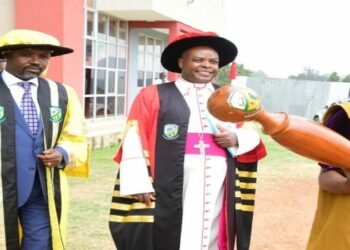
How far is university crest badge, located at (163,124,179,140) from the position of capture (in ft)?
8.47

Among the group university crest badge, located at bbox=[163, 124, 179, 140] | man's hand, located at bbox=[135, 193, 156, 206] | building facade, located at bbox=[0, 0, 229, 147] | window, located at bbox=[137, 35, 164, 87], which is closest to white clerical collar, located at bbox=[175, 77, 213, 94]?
university crest badge, located at bbox=[163, 124, 179, 140]

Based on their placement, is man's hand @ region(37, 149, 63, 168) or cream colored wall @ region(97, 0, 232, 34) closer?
man's hand @ region(37, 149, 63, 168)

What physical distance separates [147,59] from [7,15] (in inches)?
248

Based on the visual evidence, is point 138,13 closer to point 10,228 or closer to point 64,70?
point 64,70

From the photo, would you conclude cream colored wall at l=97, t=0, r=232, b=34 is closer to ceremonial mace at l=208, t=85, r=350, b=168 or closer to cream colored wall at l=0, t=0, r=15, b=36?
cream colored wall at l=0, t=0, r=15, b=36

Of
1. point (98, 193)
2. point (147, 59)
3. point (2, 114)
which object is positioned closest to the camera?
point (2, 114)

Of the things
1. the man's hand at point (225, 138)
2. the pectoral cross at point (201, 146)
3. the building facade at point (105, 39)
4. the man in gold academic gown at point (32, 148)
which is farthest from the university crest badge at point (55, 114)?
the building facade at point (105, 39)

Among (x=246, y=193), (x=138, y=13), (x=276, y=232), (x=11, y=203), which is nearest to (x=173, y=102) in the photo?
(x=246, y=193)

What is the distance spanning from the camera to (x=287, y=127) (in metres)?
1.04

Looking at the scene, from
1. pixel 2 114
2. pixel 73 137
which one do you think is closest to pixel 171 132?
pixel 73 137

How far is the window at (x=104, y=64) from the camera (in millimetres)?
10602

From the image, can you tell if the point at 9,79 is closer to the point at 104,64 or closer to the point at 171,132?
the point at 171,132

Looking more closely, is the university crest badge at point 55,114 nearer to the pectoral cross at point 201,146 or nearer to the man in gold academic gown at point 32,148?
the man in gold academic gown at point 32,148

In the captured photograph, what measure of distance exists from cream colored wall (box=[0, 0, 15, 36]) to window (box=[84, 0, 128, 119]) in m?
1.85
